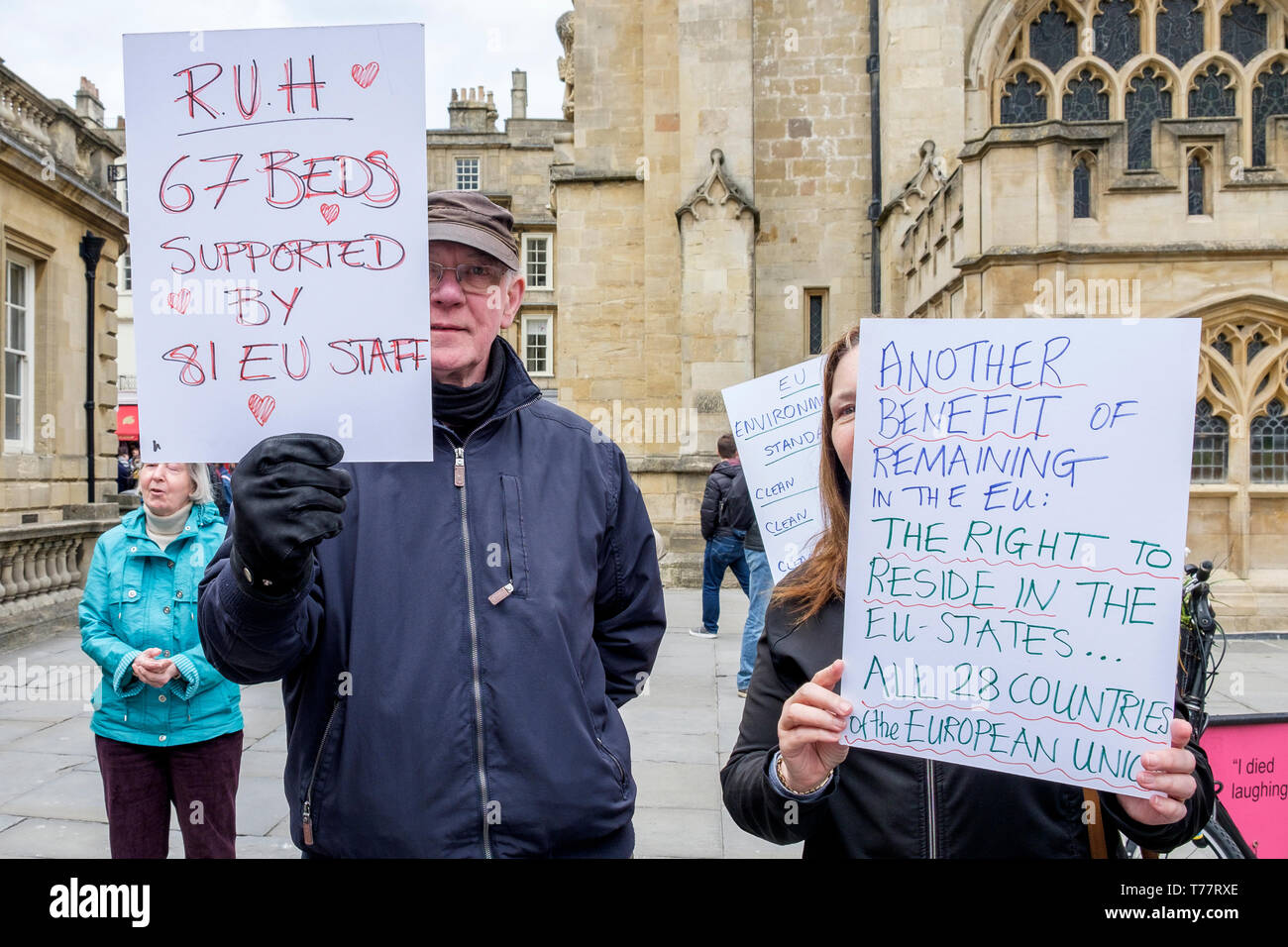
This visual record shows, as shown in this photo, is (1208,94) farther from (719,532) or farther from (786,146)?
(719,532)

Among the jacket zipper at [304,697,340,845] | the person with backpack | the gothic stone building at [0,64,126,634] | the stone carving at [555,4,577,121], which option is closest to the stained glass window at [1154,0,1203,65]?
the stone carving at [555,4,577,121]

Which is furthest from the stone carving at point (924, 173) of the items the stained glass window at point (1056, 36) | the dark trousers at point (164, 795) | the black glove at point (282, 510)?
the black glove at point (282, 510)

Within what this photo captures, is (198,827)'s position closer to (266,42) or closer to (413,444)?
(413,444)

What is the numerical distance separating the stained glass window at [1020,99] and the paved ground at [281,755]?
9024mm

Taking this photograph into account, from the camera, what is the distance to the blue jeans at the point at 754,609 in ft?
22.7

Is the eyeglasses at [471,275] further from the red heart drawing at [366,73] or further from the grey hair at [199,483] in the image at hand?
the grey hair at [199,483]

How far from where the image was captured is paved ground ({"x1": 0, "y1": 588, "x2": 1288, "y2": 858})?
430 cm

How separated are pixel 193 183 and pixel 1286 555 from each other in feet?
33.5

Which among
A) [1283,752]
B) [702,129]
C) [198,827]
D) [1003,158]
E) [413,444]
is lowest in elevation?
[198,827]

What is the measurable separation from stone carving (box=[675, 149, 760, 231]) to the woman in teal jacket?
10845 mm

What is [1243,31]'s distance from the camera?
1409 cm
